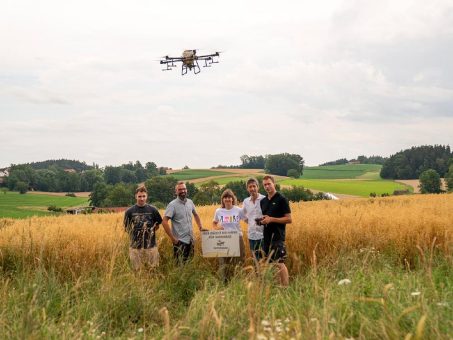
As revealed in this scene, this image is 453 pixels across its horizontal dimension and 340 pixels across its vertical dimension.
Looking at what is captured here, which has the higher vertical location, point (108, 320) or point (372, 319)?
point (372, 319)

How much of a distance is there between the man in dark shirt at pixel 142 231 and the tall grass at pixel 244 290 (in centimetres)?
27

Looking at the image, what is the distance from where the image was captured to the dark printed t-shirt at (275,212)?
741cm

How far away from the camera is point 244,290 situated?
18.3 ft

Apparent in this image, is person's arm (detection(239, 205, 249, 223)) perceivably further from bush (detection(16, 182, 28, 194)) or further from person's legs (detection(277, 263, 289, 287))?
bush (detection(16, 182, 28, 194))

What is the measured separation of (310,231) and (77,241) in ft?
14.5

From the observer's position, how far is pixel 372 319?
4008 millimetres

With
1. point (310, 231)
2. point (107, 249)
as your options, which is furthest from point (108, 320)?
point (310, 231)

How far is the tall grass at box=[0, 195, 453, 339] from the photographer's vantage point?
3.88m

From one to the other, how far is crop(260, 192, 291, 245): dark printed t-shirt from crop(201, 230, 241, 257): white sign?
0.49 metres

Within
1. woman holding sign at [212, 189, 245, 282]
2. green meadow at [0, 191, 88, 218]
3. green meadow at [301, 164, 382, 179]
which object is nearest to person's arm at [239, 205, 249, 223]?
woman holding sign at [212, 189, 245, 282]

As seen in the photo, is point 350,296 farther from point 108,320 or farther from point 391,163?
point 391,163

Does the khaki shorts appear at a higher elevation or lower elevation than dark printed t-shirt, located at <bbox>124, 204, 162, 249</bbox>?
lower

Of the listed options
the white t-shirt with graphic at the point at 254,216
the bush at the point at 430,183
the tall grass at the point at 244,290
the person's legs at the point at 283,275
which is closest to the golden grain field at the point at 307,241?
the tall grass at the point at 244,290

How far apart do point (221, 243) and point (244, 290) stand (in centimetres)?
215
